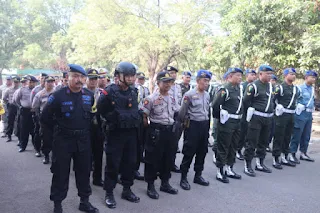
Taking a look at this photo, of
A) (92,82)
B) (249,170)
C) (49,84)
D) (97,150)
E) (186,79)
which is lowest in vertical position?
(249,170)

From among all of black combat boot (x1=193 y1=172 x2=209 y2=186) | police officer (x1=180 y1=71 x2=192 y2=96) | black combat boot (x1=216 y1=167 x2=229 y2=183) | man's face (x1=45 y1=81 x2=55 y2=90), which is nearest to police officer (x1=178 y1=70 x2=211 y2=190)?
black combat boot (x1=193 y1=172 x2=209 y2=186)

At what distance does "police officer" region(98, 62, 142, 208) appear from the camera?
366 cm

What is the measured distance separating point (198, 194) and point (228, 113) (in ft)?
4.81

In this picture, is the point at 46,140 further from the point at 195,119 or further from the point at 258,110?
the point at 258,110

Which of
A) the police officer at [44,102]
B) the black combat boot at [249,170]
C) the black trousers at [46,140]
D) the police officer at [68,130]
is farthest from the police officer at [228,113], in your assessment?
the police officer at [44,102]

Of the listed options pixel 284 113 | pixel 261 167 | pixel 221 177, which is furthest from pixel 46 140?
pixel 284 113

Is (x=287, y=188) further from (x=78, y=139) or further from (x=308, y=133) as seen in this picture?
(x=78, y=139)

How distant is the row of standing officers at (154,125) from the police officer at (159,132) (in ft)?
0.05

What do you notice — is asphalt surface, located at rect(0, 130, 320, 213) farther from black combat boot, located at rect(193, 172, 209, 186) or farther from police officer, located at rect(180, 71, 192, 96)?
police officer, located at rect(180, 71, 192, 96)

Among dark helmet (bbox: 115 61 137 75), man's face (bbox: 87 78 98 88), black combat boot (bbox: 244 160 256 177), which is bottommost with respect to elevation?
black combat boot (bbox: 244 160 256 177)

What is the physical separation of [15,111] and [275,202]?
278 inches

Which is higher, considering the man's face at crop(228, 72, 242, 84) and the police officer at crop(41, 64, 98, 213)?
the man's face at crop(228, 72, 242, 84)

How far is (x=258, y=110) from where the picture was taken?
5.41 meters

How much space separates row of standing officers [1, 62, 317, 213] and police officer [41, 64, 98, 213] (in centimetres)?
1
